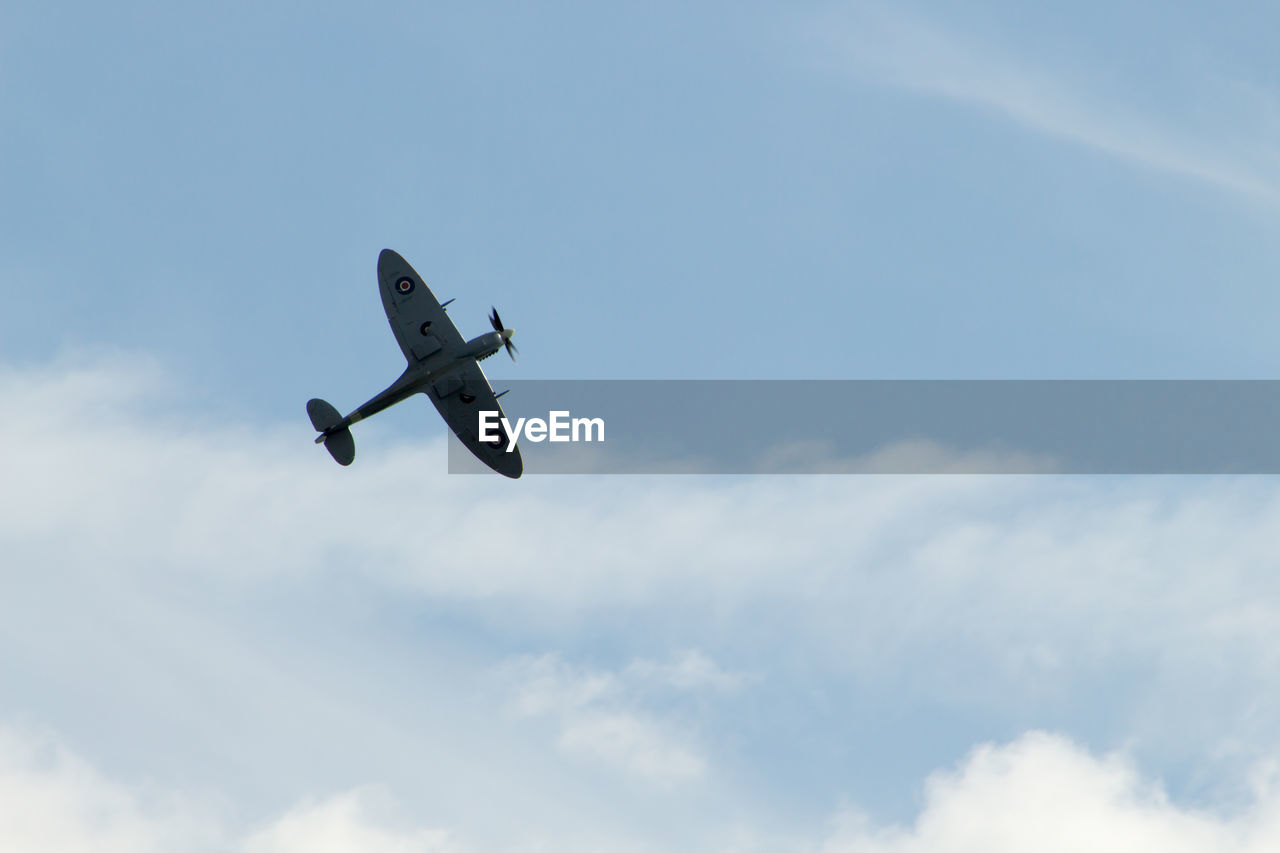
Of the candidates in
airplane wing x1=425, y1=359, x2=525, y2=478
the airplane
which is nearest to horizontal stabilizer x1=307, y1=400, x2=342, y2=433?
the airplane

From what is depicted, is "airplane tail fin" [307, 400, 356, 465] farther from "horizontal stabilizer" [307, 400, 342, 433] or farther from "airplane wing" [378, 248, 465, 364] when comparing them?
"airplane wing" [378, 248, 465, 364]

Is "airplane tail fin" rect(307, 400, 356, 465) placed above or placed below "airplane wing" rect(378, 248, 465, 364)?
below

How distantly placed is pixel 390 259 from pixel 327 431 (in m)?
13.2

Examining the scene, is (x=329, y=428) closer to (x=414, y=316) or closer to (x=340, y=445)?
(x=340, y=445)

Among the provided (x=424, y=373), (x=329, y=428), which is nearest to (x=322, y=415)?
(x=329, y=428)

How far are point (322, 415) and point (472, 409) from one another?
10821mm

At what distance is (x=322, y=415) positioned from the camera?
143625 millimetres

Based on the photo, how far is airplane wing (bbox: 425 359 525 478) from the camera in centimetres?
14275

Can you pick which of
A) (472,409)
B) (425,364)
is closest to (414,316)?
(425,364)

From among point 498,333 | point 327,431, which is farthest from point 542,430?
point 327,431

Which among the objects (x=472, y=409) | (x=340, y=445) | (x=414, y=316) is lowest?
(x=340, y=445)

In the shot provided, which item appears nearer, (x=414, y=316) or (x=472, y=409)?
(x=414, y=316)

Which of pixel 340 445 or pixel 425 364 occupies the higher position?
pixel 425 364

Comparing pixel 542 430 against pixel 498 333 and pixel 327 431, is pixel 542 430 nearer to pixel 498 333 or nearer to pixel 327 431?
pixel 498 333
